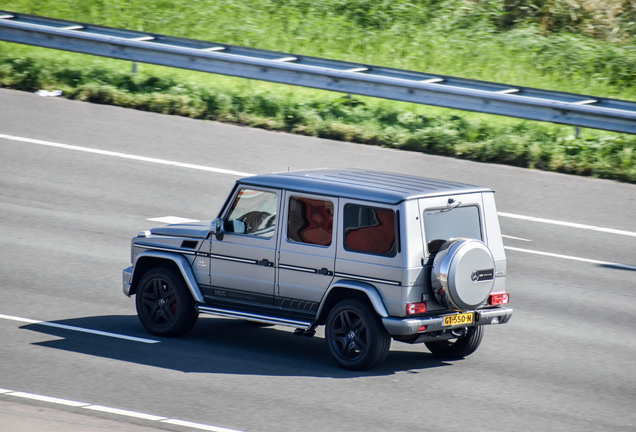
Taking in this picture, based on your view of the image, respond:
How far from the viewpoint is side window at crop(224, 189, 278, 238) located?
911cm

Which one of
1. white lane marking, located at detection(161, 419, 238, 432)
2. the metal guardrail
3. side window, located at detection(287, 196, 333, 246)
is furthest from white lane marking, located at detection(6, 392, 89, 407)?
the metal guardrail

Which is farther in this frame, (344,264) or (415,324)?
(344,264)

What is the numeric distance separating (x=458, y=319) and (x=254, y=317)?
1.95 m

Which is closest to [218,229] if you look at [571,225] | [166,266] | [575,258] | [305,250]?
[166,266]

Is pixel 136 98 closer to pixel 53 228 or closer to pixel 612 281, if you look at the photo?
pixel 53 228

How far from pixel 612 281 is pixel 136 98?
31.4ft

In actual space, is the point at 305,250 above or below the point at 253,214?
below

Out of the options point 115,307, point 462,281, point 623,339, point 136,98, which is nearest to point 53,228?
point 115,307

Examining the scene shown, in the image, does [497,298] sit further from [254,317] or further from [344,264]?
[254,317]

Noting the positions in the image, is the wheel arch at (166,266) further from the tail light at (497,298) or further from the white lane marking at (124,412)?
the tail light at (497,298)

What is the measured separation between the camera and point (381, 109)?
1739 centimetres

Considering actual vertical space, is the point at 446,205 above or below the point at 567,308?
above

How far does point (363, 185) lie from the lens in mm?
8797

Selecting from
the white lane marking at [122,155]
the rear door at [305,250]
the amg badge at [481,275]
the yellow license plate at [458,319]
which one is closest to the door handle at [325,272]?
the rear door at [305,250]
